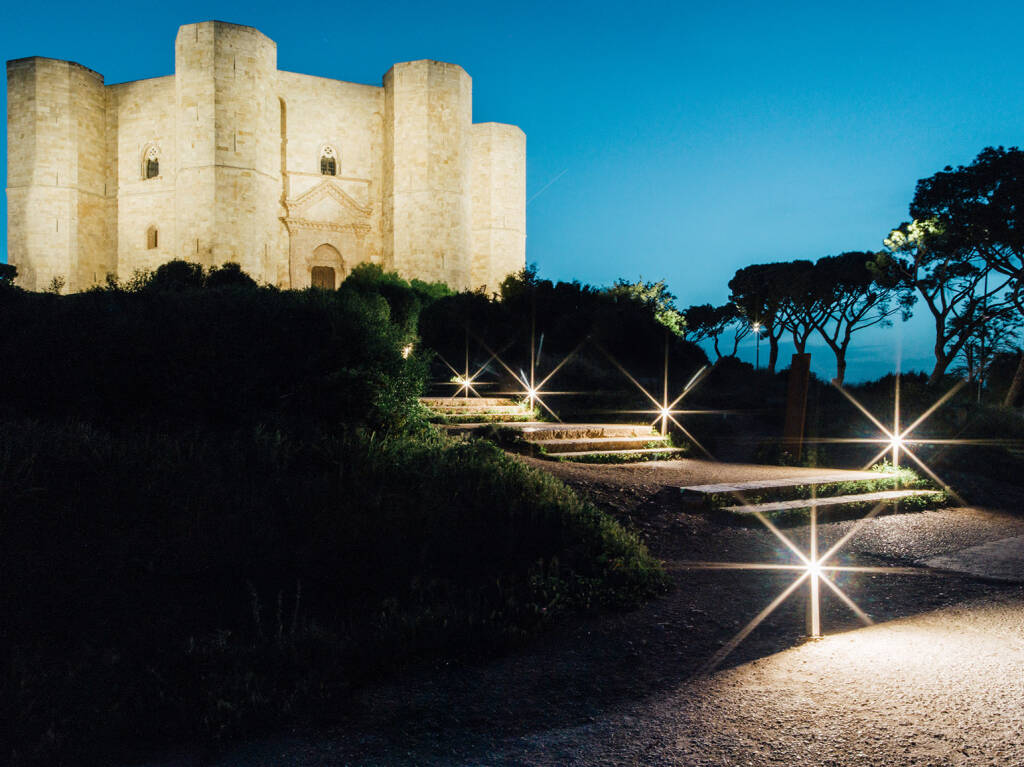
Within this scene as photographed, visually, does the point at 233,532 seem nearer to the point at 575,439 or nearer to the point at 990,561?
the point at 990,561

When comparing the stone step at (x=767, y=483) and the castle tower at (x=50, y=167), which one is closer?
→ the stone step at (x=767, y=483)

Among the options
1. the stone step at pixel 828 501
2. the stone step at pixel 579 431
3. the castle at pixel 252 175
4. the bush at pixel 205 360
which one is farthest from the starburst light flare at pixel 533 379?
the castle at pixel 252 175

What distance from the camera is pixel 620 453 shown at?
8.21 metres

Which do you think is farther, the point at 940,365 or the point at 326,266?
the point at 326,266

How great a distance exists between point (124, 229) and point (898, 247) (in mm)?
33027

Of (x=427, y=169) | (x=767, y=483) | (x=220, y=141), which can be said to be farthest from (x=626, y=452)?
(x=220, y=141)

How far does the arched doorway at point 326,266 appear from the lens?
31828mm

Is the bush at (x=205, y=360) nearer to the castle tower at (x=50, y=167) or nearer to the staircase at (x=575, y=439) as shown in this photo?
the staircase at (x=575, y=439)

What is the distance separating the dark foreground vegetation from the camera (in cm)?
258

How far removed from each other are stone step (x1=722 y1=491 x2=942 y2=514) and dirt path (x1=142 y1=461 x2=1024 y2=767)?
167 centimetres

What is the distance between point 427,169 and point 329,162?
210 inches

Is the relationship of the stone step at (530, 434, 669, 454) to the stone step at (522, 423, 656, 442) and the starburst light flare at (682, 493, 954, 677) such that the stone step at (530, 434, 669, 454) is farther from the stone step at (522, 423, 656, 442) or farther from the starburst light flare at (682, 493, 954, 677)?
the starburst light flare at (682, 493, 954, 677)

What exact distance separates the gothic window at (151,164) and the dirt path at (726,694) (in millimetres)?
34382

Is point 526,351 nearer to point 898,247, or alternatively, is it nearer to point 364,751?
point 898,247
